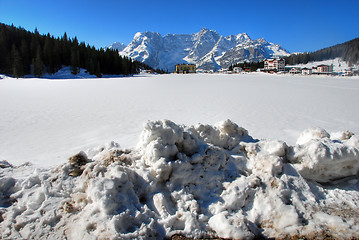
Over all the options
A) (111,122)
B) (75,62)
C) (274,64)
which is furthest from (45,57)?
(274,64)

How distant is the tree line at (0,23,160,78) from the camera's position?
48719mm

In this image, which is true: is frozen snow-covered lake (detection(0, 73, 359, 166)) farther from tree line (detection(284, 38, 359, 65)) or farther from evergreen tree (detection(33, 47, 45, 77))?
tree line (detection(284, 38, 359, 65))

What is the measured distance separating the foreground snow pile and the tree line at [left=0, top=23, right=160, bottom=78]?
174ft

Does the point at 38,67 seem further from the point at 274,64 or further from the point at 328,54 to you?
the point at 328,54

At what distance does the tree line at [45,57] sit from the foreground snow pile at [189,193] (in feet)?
174

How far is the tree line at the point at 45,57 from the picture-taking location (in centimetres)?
4872

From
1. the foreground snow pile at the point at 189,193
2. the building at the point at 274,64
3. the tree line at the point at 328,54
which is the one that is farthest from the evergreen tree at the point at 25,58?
the tree line at the point at 328,54

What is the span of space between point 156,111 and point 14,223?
957cm

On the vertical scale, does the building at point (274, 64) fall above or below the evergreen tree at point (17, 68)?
above

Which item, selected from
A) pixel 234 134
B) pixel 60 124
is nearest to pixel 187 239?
pixel 234 134

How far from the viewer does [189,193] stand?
3447 millimetres

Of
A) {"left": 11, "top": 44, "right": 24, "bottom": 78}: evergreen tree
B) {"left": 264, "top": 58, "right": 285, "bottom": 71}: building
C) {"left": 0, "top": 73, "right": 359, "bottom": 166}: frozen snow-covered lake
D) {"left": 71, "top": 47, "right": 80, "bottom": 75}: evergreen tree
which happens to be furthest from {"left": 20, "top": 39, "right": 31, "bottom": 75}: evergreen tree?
{"left": 264, "top": 58, "right": 285, "bottom": 71}: building

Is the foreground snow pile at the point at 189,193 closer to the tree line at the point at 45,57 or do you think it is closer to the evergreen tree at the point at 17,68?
the evergreen tree at the point at 17,68

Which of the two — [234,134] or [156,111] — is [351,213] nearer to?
[234,134]
